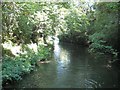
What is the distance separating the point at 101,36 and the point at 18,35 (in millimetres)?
6479

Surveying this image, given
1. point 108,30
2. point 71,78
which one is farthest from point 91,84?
point 108,30

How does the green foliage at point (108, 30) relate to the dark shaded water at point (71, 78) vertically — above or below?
above

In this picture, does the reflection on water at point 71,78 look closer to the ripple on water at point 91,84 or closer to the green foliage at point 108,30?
the ripple on water at point 91,84

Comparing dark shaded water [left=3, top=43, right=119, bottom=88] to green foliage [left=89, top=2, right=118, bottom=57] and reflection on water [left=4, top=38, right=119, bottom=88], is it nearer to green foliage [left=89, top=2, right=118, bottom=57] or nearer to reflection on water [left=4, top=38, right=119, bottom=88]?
reflection on water [left=4, top=38, right=119, bottom=88]

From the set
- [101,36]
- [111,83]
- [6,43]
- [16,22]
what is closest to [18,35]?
[16,22]

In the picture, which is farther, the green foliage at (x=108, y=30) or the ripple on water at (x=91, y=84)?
the green foliage at (x=108, y=30)

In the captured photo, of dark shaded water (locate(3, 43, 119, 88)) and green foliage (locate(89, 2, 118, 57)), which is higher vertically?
green foliage (locate(89, 2, 118, 57))

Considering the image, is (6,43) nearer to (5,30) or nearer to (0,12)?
(5,30)

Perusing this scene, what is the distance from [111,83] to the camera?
1173cm

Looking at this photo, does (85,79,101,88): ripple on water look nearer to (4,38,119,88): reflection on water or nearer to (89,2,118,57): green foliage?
(4,38,119,88): reflection on water

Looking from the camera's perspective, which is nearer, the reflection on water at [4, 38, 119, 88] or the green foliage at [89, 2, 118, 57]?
the reflection on water at [4, 38, 119, 88]

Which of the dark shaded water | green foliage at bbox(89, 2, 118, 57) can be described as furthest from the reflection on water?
green foliage at bbox(89, 2, 118, 57)

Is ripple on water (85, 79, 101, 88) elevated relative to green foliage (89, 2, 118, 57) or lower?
lower

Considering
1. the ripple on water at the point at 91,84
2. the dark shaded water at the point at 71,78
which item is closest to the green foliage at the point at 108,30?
the dark shaded water at the point at 71,78
